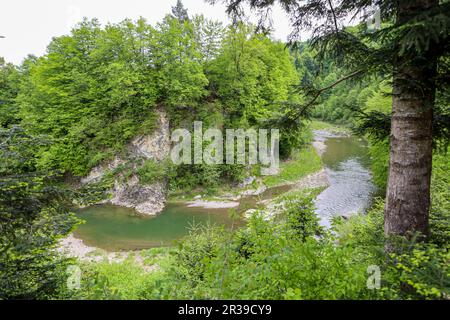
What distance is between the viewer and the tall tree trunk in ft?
8.34

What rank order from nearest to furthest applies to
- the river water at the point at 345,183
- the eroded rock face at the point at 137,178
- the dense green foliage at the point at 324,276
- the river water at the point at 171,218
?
the dense green foliage at the point at 324,276
the river water at the point at 171,218
the river water at the point at 345,183
the eroded rock face at the point at 137,178

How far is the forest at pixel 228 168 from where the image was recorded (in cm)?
237

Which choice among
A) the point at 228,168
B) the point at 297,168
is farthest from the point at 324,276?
the point at 297,168

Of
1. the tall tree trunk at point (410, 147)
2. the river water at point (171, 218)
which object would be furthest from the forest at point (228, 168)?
the river water at point (171, 218)

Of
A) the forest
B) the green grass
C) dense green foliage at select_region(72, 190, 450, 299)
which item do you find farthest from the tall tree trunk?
the green grass

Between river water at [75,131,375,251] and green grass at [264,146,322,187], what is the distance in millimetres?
1027

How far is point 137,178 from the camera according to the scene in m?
17.9

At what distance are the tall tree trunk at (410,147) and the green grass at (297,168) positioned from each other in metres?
17.5

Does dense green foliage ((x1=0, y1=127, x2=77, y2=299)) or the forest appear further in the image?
dense green foliage ((x1=0, y1=127, x2=77, y2=299))

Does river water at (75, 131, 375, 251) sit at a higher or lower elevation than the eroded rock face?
lower

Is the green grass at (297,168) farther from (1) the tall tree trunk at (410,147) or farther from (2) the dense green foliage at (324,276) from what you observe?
(2) the dense green foliage at (324,276)

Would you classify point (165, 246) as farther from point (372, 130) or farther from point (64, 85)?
point (64, 85)

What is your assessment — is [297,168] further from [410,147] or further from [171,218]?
[410,147]

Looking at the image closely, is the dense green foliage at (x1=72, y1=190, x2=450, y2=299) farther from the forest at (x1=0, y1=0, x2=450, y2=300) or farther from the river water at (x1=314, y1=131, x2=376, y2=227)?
the river water at (x1=314, y1=131, x2=376, y2=227)
